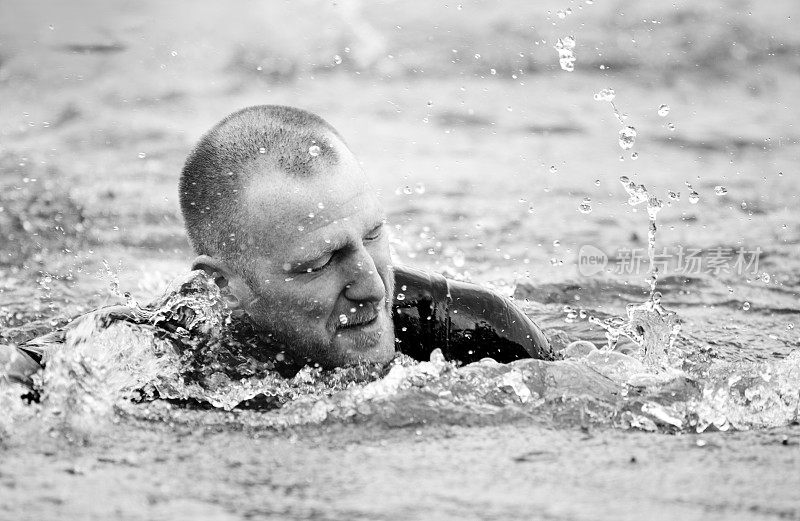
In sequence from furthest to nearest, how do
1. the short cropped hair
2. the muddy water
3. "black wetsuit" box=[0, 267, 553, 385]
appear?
"black wetsuit" box=[0, 267, 553, 385] → the short cropped hair → the muddy water

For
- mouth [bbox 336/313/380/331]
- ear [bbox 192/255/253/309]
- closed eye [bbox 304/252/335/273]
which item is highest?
closed eye [bbox 304/252/335/273]

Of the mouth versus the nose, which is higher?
the nose

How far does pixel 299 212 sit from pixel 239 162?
0.34m

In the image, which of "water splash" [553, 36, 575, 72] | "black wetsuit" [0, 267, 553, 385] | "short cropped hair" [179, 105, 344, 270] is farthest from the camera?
"water splash" [553, 36, 575, 72]

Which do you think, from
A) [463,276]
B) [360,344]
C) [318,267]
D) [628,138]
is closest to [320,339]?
[360,344]

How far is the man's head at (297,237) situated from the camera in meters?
4.07

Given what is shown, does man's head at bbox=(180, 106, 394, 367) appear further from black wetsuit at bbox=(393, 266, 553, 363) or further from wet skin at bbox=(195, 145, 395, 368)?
black wetsuit at bbox=(393, 266, 553, 363)

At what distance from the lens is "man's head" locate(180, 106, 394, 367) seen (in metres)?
4.07

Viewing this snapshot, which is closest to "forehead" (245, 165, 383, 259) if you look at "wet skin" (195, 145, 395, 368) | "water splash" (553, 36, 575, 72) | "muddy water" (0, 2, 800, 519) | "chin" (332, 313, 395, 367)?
"wet skin" (195, 145, 395, 368)

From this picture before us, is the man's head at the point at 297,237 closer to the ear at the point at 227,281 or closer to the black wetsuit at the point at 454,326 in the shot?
the ear at the point at 227,281

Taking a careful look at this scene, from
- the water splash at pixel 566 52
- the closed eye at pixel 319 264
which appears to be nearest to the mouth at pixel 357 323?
the closed eye at pixel 319 264

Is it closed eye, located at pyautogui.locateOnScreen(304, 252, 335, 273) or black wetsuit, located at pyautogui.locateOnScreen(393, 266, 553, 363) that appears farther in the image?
black wetsuit, located at pyautogui.locateOnScreen(393, 266, 553, 363)

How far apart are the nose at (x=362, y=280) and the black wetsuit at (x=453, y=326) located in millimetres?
484

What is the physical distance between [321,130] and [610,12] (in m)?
9.56
